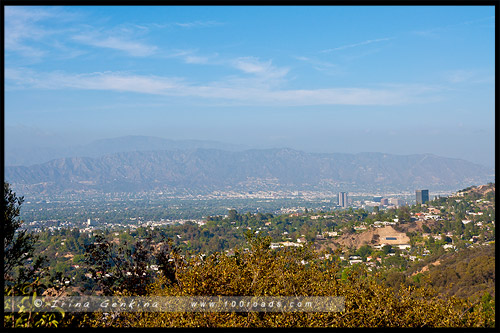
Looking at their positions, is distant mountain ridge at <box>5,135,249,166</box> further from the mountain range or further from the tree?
the tree

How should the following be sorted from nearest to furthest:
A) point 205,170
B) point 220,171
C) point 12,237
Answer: point 12,237, point 205,170, point 220,171

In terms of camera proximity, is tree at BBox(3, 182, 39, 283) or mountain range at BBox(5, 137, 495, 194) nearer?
tree at BBox(3, 182, 39, 283)

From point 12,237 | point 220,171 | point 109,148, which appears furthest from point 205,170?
point 12,237

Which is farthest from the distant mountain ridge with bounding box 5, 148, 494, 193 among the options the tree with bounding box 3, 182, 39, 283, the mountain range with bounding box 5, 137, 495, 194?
the tree with bounding box 3, 182, 39, 283

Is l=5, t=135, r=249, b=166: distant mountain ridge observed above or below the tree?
above

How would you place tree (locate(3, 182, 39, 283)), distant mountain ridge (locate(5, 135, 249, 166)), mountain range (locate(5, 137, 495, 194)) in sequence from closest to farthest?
tree (locate(3, 182, 39, 283)), distant mountain ridge (locate(5, 135, 249, 166)), mountain range (locate(5, 137, 495, 194))

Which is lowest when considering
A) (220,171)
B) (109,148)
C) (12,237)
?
(12,237)

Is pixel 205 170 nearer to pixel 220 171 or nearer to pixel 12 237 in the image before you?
pixel 220 171

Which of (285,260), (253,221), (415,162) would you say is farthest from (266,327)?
(415,162)
